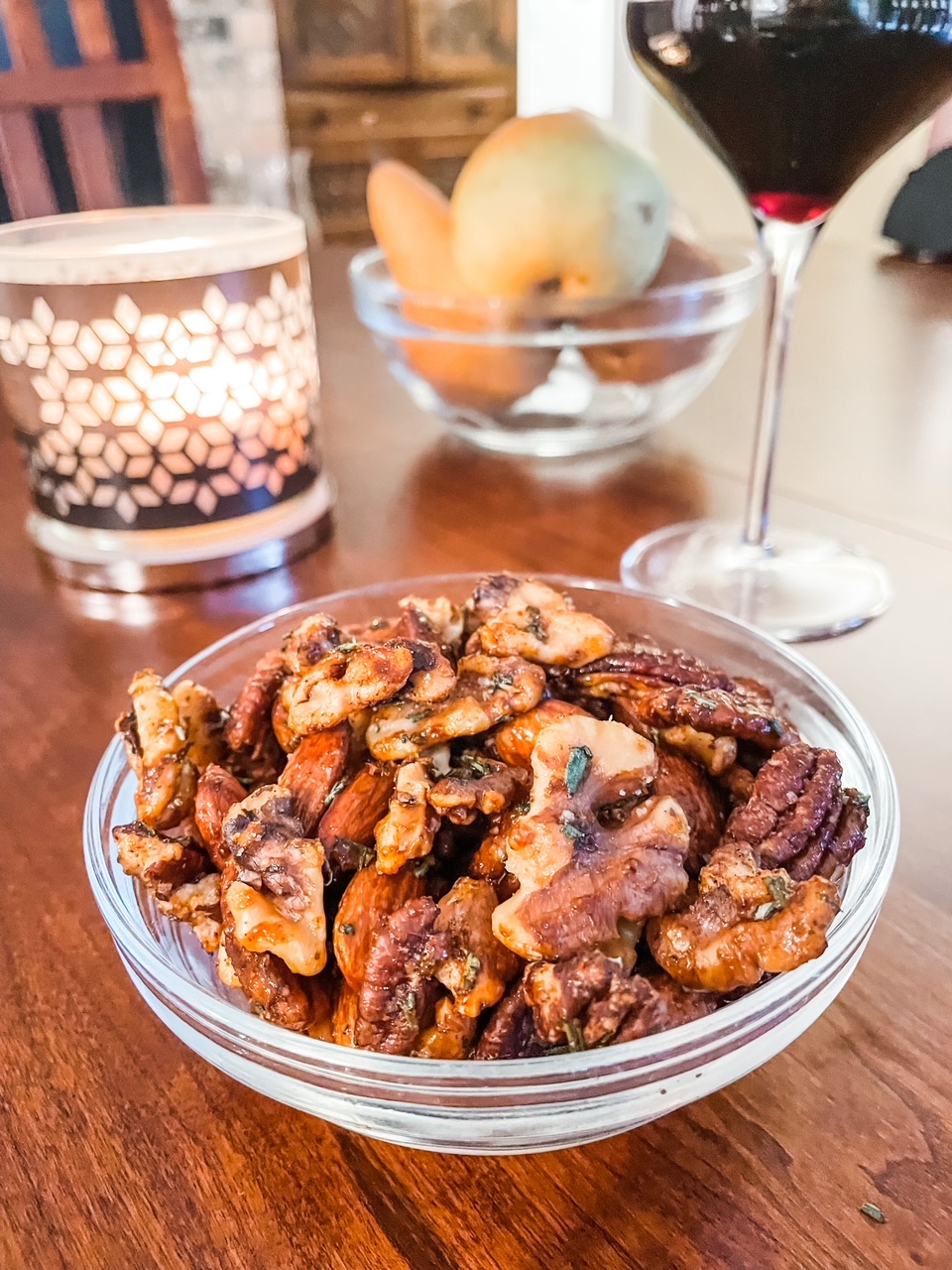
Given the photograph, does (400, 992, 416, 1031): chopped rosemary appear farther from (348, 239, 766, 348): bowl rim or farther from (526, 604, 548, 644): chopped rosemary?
(348, 239, 766, 348): bowl rim

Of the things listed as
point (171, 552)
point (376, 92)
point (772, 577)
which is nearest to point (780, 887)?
point (772, 577)

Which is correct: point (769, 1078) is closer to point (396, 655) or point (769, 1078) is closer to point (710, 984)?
point (710, 984)

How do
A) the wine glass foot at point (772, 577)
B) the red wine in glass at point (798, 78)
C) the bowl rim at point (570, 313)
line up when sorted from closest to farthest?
the red wine in glass at point (798, 78) < the wine glass foot at point (772, 577) < the bowl rim at point (570, 313)

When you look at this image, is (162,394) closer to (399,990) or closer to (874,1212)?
(399,990)

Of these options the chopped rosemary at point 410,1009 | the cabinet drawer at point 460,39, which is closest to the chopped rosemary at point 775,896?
the chopped rosemary at point 410,1009

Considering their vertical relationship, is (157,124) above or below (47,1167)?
above

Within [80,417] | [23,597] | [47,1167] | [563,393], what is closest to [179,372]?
[80,417]

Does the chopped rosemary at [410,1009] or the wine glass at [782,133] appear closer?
the chopped rosemary at [410,1009]

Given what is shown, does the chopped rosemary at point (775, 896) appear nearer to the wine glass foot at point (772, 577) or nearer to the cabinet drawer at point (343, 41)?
the wine glass foot at point (772, 577)
